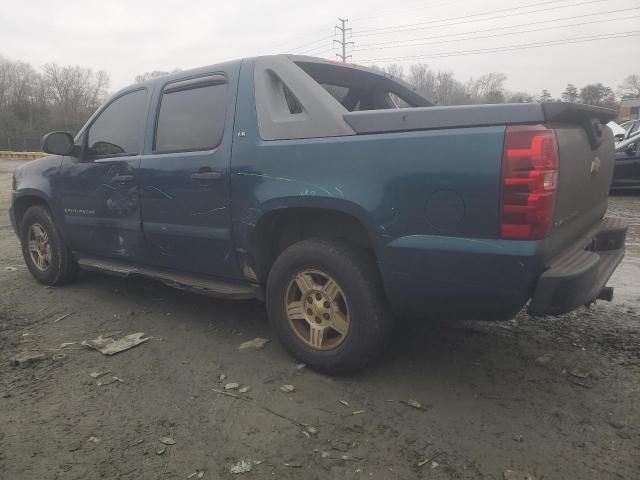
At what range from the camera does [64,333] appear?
3.86 metres

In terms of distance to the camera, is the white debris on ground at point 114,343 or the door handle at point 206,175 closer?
the door handle at point 206,175

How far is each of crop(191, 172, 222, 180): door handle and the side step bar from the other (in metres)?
0.74

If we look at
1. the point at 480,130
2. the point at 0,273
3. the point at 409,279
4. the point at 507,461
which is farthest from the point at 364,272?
the point at 0,273

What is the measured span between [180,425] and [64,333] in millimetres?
1789

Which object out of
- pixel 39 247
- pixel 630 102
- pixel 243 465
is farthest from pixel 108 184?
pixel 630 102

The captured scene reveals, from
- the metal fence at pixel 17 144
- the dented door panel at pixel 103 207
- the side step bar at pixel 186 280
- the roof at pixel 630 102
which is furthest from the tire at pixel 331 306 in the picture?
the roof at pixel 630 102

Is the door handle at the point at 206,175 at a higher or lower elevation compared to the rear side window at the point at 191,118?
lower

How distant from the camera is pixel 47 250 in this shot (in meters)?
5.01

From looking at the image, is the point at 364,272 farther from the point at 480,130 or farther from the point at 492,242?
the point at 480,130

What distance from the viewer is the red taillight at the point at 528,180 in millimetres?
2236

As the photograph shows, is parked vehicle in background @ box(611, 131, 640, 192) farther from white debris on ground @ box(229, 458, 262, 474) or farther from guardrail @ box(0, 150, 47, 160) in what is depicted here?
guardrail @ box(0, 150, 47, 160)

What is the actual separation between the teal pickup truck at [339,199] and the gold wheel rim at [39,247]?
69cm

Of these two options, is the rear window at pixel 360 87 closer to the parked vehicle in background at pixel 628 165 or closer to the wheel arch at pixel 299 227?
the wheel arch at pixel 299 227

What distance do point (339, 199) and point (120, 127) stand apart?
2.42 metres
